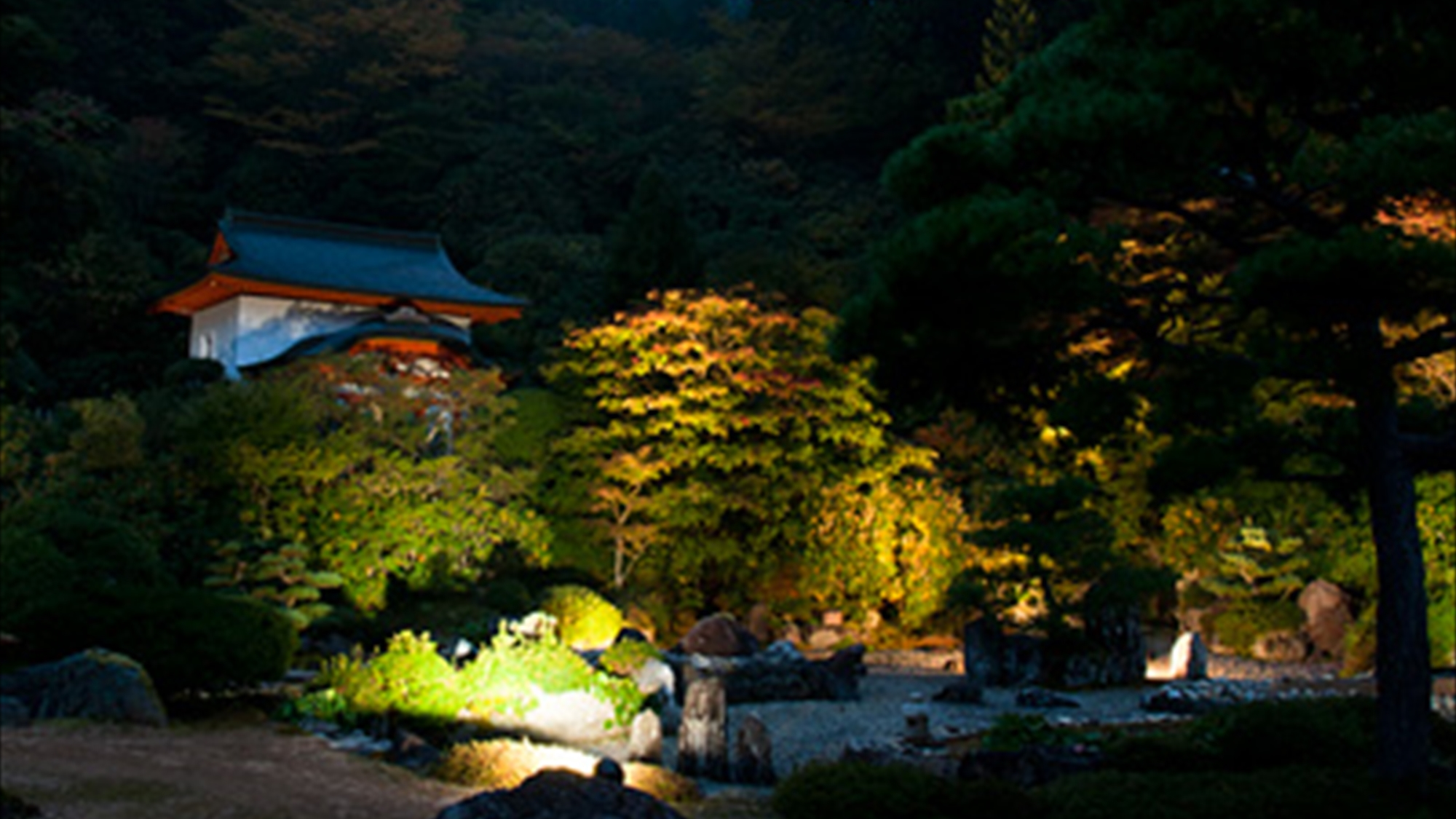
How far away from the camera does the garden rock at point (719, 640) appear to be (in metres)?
12.3

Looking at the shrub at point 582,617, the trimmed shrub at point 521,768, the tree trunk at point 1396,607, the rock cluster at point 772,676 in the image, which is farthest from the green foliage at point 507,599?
the tree trunk at point 1396,607

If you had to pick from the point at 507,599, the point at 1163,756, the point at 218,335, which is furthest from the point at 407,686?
the point at 218,335

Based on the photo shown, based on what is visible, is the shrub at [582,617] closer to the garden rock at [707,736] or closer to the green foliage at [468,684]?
the green foliage at [468,684]

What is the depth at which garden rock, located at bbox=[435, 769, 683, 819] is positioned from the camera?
4562 mm

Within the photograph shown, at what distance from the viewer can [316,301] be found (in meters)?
20.2

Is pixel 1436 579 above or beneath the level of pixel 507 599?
above

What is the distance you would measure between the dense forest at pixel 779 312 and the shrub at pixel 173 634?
15 cm

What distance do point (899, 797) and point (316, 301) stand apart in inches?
666

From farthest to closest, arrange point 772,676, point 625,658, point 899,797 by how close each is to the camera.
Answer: point 772,676 < point 625,658 < point 899,797

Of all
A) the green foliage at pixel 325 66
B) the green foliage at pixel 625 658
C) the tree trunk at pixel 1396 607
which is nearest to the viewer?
the tree trunk at pixel 1396 607

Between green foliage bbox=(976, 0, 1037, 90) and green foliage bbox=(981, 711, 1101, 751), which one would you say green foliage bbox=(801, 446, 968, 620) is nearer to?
green foliage bbox=(981, 711, 1101, 751)

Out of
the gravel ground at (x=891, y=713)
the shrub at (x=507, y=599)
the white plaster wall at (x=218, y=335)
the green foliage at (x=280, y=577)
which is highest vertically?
the white plaster wall at (x=218, y=335)

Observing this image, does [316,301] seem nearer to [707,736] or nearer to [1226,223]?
[707,736]

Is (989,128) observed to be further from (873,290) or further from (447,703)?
(447,703)
